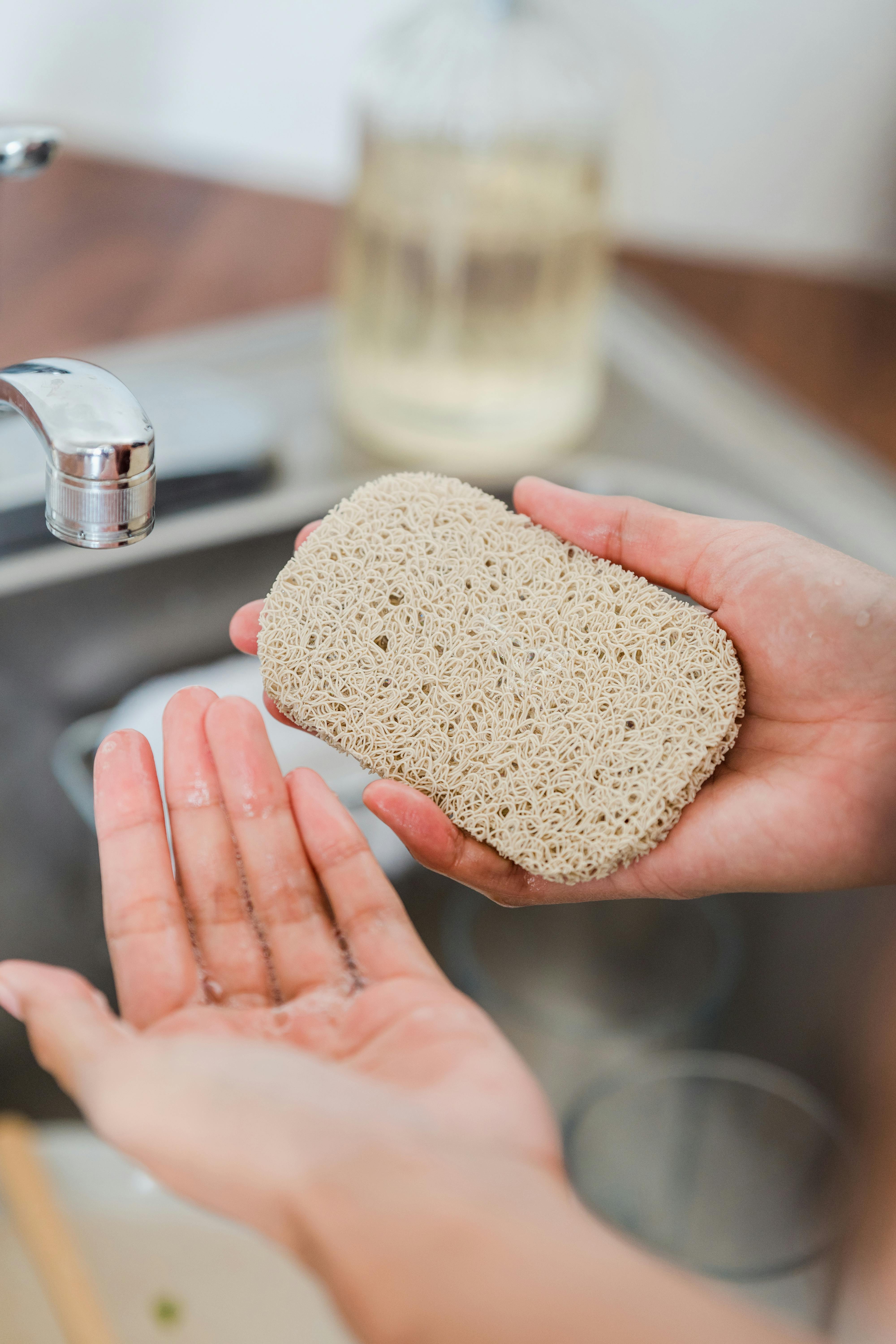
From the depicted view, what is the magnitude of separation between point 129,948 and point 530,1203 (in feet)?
0.42

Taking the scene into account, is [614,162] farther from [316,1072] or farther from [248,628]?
[316,1072]

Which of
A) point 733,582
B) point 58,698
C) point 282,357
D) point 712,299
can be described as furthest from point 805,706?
point 712,299

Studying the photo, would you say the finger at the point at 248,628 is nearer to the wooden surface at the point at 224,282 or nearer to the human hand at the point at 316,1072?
the human hand at the point at 316,1072

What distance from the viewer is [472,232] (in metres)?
0.65

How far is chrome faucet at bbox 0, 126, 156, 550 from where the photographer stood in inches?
10.7

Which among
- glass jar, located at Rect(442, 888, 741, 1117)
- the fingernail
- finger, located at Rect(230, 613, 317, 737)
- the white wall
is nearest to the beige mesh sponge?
finger, located at Rect(230, 613, 317, 737)

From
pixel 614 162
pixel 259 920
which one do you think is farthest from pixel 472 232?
pixel 259 920

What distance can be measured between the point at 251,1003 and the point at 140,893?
0.04 m

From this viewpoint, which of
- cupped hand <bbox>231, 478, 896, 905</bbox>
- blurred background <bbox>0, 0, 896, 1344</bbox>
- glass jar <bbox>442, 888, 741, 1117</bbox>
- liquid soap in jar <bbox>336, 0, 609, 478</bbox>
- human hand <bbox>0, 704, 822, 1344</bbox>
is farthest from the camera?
liquid soap in jar <bbox>336, 0, 609, 478</bbox>

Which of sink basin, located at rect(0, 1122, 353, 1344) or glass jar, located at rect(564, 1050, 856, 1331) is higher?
sink basin, located at rect(0, 1122, 353, 1344)

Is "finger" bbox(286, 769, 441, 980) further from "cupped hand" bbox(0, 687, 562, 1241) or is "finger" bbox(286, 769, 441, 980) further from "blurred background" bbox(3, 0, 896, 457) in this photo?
"blurred background" bbox(3, 0, 896, 457)

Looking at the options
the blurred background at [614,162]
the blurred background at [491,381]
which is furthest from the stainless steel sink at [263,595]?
the blurred background at [614,162]

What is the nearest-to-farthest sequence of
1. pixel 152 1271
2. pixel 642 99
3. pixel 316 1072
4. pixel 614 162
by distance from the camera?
pixel 316 1072, pixel 152 1271, pixel 614 162, pixel 642 99

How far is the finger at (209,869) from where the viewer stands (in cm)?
30
